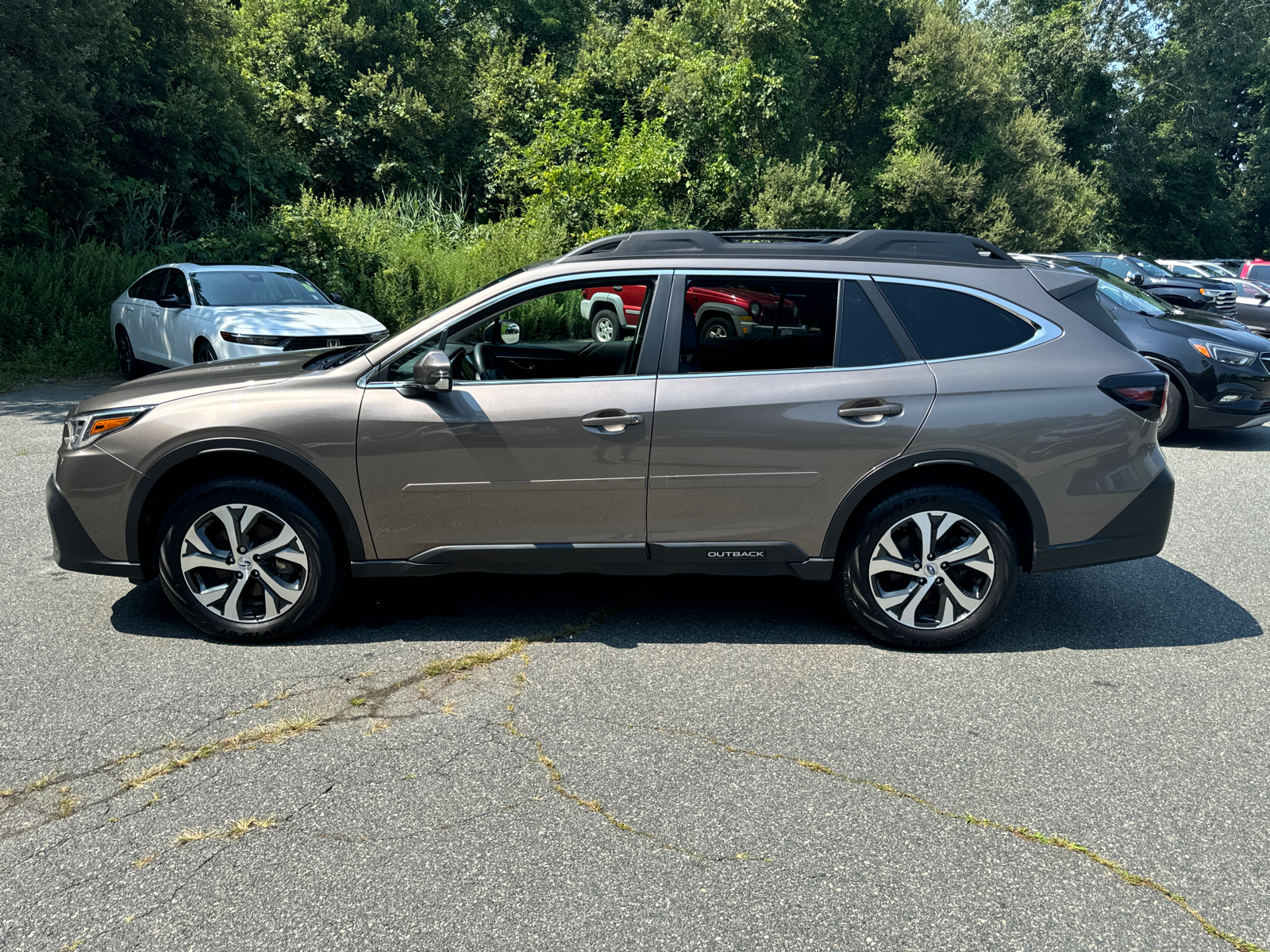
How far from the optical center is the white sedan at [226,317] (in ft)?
34.9

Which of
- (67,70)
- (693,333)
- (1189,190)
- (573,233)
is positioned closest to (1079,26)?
(1189,190)

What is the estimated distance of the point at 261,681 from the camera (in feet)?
13.5

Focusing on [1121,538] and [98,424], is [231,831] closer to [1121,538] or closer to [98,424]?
[98,424]

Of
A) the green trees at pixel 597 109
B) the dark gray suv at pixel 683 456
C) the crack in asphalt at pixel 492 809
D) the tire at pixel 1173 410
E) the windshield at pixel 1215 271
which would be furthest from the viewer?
the windshield at pixel 1215 271

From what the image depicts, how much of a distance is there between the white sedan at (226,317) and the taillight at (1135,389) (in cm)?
785

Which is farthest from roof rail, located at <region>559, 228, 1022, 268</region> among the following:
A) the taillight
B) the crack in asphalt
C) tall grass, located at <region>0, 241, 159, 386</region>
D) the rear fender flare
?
tall grass, located at <region>0, 241, 159, 386</region>

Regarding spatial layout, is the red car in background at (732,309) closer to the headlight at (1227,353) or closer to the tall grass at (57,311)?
the headlight at (1227,353)

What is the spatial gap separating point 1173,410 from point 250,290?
10.2 metres

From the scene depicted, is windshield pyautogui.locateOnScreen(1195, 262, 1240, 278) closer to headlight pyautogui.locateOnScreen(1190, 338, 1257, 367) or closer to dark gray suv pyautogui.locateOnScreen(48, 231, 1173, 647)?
headlight pyautogui.locateOnScreen(1190, 338, 1257, 367)

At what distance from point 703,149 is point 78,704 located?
2670 cm

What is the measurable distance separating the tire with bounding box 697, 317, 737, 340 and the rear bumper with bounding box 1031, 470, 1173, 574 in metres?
1.71

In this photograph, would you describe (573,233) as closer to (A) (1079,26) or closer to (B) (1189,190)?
(A) (1079,26)

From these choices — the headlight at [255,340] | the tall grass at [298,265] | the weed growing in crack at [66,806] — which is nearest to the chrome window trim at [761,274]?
the weed growing in crack at [66,806]

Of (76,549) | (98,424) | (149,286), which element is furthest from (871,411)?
(149,286)
